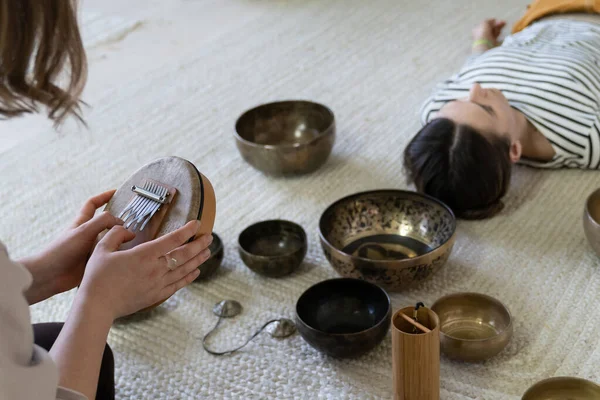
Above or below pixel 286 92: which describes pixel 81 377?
above

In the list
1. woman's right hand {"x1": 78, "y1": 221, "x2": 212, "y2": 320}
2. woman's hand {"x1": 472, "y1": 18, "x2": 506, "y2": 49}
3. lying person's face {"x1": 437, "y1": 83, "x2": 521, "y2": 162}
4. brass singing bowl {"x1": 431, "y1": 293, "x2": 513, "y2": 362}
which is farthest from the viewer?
woman's hand {"x1": 472, "y1": 18, "x2": 506, "y2": 49}

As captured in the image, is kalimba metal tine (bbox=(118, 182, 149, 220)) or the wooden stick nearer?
the wooden stick

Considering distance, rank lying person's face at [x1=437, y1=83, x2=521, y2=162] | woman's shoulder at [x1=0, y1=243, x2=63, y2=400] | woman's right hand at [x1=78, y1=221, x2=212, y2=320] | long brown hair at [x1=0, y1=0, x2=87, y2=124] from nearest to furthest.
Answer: woman's shoulder at [x1=0, y1=243, x2=63, y2=400], long brown hair at [x1=0, y1=0, x2=87, y2=124], woman's right hand at [x1=78, y1=221, x2=212, y2=320], lying person's face at [x1=437, y1=83, x2=521, y2=162]

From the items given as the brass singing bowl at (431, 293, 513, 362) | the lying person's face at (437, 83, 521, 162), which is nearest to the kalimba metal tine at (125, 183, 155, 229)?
the brass singing bowl at (431, 293, 513, 362)

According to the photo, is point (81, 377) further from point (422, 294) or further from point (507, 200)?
point (507, 200)

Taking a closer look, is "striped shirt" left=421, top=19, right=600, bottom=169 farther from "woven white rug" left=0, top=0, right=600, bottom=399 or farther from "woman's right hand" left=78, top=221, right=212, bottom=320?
"woman's right hand" left=78, top=221, right=212, bottom=320

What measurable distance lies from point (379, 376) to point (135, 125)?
1209 millimetres

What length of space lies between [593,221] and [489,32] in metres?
1.15

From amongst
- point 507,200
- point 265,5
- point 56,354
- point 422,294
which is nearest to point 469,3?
point 265,5

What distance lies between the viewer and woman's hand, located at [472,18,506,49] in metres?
2.31

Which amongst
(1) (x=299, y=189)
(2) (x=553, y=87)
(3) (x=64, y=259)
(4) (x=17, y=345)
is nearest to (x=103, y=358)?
(3) (x=64, y=259)

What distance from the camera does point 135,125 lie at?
7.02 feet

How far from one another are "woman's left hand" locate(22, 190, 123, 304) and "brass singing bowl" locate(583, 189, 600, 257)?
867 millimetres

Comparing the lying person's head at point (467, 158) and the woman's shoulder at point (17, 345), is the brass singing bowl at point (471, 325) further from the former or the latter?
the woman's shoulder at point (17, 345)
